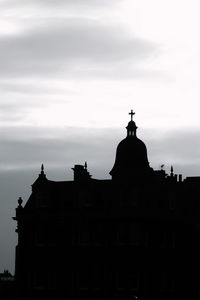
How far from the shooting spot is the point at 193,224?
99312 mm

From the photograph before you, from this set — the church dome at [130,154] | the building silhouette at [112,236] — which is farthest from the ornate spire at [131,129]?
the building silhouette at [112,236]

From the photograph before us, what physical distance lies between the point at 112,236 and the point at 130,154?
10.4 meters

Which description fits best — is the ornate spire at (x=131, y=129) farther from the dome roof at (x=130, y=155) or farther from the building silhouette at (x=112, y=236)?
the building silhouette at (x=112, y=236)

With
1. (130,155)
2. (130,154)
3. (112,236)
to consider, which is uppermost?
(130,154)

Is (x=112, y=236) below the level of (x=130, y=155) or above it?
below

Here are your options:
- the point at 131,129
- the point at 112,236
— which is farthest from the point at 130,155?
the point at 112,236

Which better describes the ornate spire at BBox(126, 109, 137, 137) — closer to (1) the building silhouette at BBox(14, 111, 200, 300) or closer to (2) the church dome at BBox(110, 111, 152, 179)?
(2) the church dome at BBox(110, 111, 152, 179)

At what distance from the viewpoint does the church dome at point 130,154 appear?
105613 mm

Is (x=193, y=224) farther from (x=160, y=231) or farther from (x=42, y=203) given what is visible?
(x=42, y=203)

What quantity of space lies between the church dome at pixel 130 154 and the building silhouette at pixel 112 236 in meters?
0.70

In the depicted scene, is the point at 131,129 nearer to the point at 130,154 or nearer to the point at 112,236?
the point at 130,154

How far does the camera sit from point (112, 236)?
100m

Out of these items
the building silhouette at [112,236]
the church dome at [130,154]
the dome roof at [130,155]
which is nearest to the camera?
the building silhouette at [112,236]

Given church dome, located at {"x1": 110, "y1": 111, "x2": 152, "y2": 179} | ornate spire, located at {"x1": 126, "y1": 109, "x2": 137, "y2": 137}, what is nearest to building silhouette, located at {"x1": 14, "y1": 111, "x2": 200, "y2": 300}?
church dome, located at {"x1": 110, "y1": 111, "x2": 152, "y2": 179}
